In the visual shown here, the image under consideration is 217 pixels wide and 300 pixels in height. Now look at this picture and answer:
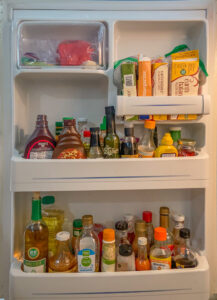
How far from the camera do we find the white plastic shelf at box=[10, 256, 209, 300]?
1.00 metres

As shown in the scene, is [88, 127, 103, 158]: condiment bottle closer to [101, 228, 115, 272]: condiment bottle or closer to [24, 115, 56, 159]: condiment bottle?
[24, 115, 56, 159]: condiment bottle

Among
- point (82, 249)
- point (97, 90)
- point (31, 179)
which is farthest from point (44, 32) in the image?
point (82, 249)

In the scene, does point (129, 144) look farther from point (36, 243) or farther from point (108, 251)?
point (36, 243)

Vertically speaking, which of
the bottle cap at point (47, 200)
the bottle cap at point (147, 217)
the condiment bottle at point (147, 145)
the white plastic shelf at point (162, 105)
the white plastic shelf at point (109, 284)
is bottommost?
the white plastic shelf at point (109, 284)

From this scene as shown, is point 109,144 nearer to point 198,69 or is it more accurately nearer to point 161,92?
point 161,92

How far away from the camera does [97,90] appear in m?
1.23

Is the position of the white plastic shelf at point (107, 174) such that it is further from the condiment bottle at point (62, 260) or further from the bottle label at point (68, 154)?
the condiment bottle at point (62, 260)

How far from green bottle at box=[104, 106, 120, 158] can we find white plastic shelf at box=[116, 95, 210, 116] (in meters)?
0.03

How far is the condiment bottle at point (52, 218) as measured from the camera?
1.12 meters

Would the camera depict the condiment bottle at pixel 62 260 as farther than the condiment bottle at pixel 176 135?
No

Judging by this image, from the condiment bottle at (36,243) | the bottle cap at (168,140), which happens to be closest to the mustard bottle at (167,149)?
the bottle cap at (168,140)

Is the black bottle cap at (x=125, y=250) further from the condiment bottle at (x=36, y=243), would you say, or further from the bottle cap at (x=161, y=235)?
the condiment bottle at (x=36, y=243)

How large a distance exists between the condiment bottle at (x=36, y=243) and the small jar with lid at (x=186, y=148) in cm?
58

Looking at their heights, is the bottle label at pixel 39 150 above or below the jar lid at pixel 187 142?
below
